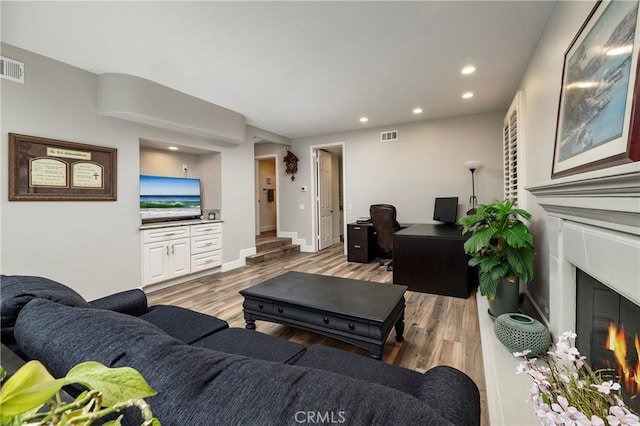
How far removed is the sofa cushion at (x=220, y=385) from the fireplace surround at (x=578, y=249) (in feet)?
2.96

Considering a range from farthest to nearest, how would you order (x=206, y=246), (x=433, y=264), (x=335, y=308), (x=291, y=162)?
(x=291, y=162) → (x=206, y=246) → (x=433, y=264) → (x=335, y=308)

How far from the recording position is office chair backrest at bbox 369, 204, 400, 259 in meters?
4.47

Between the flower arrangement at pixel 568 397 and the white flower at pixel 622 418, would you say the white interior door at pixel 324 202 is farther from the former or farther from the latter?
the white flower at pixel 622 418

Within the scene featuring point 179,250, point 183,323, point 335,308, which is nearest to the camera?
point 183,323

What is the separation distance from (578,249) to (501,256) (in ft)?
3.78

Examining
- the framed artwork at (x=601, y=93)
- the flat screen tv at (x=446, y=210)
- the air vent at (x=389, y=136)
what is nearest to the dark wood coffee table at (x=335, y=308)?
the framed artwork at (x=601, y=93)

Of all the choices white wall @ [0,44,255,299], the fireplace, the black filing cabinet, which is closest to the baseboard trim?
white wall @ [0,44,255,299]

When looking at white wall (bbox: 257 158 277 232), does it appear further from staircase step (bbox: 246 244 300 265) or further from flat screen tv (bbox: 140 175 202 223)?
flat screen tv (bbox: 140 175 202 223)

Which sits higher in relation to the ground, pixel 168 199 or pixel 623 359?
pixel 168 199

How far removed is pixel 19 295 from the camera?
105 centimetres

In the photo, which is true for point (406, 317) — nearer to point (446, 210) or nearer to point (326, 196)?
point (446, 210)

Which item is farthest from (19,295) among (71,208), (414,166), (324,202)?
(324,202)

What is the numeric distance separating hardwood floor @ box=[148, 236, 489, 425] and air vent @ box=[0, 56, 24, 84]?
264 centimetres

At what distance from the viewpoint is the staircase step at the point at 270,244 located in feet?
18.2
